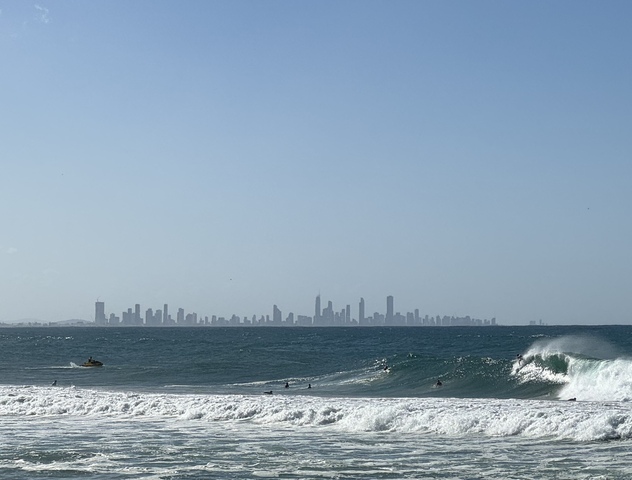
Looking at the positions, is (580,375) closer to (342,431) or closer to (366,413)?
(366,413)

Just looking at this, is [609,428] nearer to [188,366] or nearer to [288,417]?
[288,417]

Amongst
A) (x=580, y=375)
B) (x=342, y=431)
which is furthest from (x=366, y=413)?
(x=580, y=375)

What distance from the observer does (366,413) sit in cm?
2961

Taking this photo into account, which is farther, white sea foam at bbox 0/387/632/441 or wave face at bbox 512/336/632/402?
wave face at bbox 512/336/632/402

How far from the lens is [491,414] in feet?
92.7

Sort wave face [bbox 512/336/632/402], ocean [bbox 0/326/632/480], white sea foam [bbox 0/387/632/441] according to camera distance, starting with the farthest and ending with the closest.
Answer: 1. wave face [bbox 512/336/632/402]
2. white sea foam [bbox 0/387/632/441]
3. ocean [bbox 0/326/632/480]

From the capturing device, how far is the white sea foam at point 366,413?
86.5ft

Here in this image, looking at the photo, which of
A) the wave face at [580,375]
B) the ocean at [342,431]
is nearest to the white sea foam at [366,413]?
the ocean at [342,431]

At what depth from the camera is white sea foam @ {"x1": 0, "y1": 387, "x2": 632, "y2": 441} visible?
86.5 ft

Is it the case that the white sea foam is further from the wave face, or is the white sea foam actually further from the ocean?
the wave face

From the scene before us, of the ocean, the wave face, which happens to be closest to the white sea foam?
the ocean

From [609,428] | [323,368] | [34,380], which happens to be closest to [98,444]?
[609,428]

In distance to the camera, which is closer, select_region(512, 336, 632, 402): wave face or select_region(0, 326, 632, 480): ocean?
select_region(0, 326, 632, 480): ocean

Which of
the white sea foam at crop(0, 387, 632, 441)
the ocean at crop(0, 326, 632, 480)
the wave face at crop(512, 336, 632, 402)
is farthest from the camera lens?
the wave face at crop(512, 336, 632, 402)
